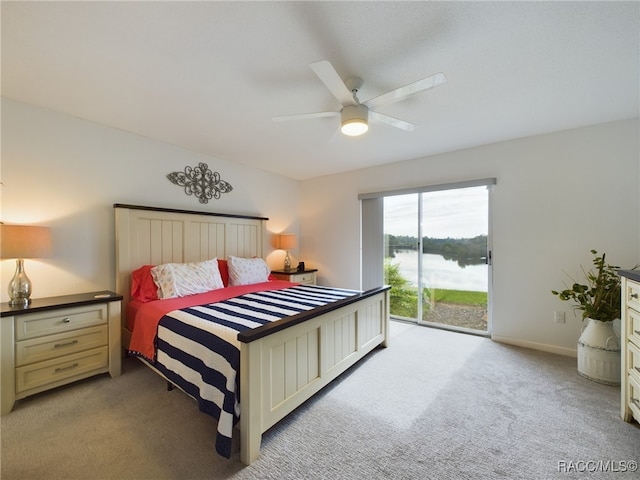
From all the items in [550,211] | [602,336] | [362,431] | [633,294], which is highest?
[550,211]

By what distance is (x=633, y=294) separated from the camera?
5.52ft

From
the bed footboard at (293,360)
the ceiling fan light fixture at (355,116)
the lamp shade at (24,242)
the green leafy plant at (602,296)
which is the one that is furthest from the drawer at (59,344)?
the green leafy plant at (602,296)

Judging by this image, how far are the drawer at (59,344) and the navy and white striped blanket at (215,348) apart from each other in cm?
65

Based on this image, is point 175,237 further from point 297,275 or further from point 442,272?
point 442,272

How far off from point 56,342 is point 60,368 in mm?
210

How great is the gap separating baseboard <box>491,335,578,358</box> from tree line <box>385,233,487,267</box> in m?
→ 0.92

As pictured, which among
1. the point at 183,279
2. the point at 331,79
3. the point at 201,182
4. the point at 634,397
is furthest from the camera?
the point at 201,182

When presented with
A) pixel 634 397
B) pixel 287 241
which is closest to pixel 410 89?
pixel 634 397

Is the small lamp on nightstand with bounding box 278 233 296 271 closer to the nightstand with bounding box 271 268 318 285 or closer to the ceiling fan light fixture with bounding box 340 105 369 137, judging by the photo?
the nightstand with bounding box 271 268 318 285

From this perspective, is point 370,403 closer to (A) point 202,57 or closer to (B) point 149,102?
(A) point 202,57

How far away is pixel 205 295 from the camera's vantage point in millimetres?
2674

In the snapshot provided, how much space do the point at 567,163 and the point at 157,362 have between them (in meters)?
4.31

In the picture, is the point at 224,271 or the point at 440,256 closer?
the point at 224,271

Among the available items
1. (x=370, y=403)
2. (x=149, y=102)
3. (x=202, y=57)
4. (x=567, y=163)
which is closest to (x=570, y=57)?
(x=567, y=163)
